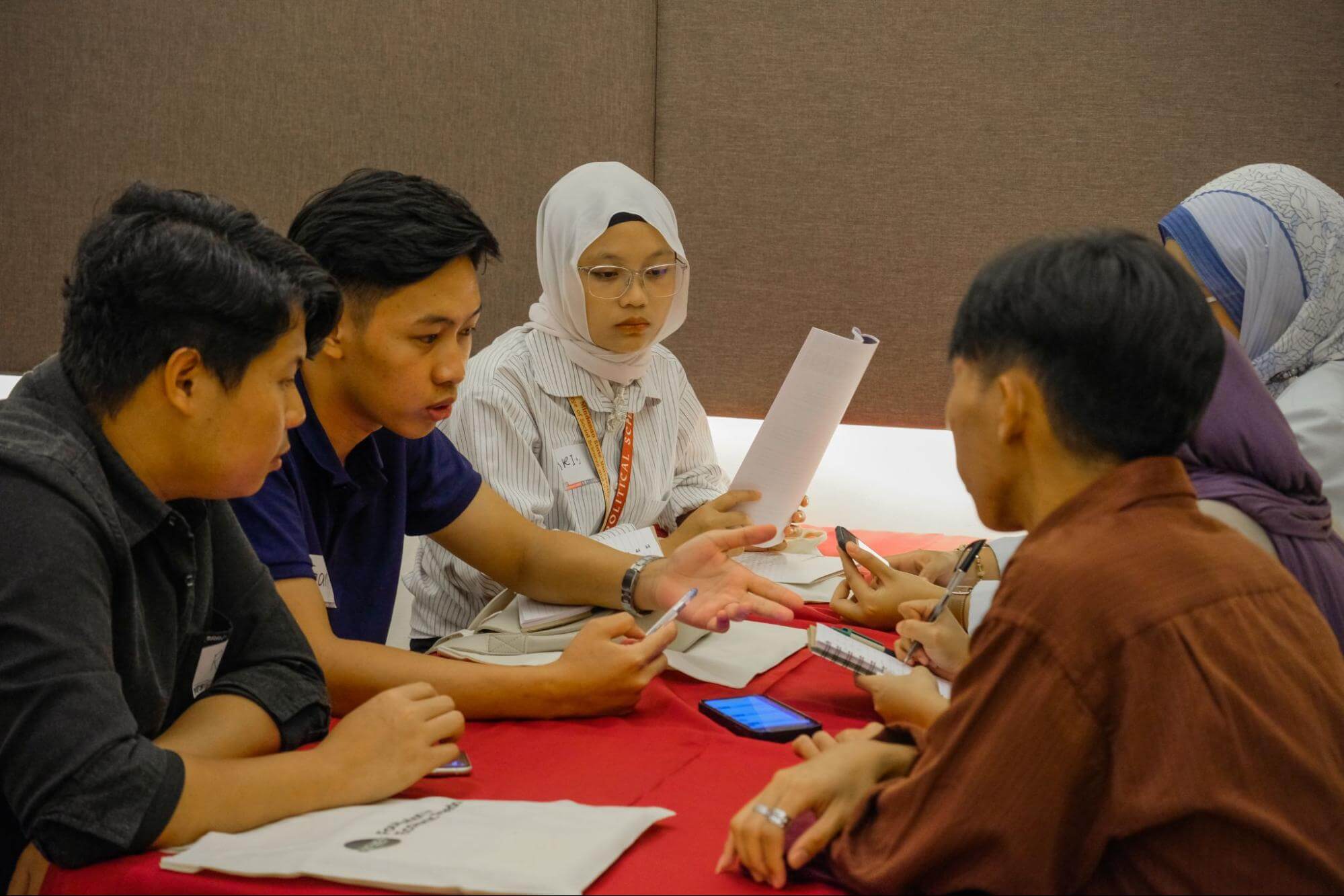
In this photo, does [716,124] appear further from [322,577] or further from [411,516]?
[322,577]

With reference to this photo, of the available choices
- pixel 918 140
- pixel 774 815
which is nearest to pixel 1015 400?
pixel 774 815

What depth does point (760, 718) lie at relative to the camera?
4.51 feet

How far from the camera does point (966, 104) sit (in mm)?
3482

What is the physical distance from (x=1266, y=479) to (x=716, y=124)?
8.07 ft

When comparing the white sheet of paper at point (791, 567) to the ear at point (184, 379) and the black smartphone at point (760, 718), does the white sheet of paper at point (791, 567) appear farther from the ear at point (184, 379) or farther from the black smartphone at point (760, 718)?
the ear at point (184, 379)

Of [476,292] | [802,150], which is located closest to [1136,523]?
[476,292]

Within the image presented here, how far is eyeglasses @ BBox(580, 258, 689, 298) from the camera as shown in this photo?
2.46 m

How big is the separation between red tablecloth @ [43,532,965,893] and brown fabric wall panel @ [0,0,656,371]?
2.37 meters

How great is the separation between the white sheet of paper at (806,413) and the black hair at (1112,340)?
1.03 metres

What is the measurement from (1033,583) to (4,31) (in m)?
3.79

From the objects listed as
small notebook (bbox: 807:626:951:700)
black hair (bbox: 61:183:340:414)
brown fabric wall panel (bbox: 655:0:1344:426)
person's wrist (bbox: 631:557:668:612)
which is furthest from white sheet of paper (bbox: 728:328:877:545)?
brown fabric wall panel (bbox: 655:0:1344:426)

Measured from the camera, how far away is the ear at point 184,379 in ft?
3.67

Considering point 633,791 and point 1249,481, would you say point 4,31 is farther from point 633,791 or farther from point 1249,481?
point 1249,481

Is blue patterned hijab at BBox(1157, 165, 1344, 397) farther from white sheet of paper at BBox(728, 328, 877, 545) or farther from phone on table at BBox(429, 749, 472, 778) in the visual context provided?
phone on table at BBox(429, 749, 472, 778)
